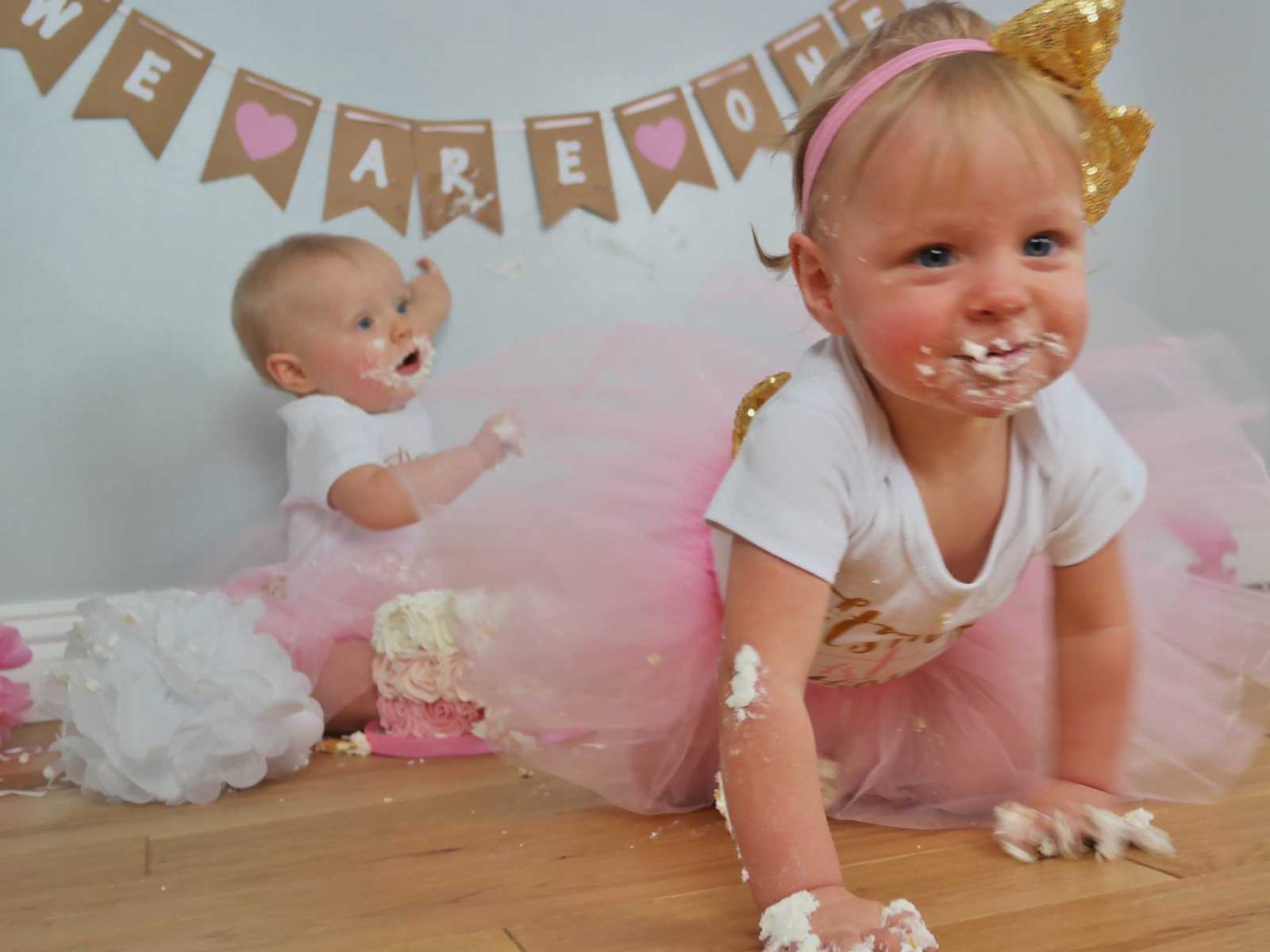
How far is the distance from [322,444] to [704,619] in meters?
0.82

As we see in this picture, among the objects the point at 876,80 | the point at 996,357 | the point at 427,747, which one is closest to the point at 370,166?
the point at 427,747

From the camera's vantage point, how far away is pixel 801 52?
204cm

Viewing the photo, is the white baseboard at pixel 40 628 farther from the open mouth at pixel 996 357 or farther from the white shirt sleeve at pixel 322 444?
the open mouth at pixel 996 357

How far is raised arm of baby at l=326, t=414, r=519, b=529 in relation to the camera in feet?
4.56

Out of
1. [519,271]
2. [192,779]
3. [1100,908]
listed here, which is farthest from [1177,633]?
[519,271]

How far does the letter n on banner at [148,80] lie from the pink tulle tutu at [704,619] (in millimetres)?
911

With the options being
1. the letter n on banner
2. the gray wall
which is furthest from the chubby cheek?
the letter n on banner

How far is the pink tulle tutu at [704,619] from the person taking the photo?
1040 millimetres

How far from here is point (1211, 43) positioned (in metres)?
2.08

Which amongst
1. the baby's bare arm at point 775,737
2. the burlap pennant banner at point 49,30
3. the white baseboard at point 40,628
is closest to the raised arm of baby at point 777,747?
the baby's bare arm at point 775,737

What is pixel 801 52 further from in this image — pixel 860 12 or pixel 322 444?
pixel 322 444

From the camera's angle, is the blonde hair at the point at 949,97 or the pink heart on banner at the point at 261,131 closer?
the blonde hair at the point at 949,97

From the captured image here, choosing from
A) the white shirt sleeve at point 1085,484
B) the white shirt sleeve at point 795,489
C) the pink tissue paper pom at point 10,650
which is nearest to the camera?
the white shirt sleeve at point 795,489

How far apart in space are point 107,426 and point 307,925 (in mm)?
1148
